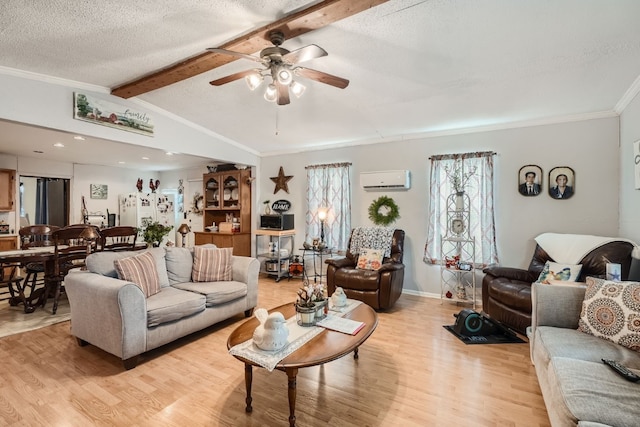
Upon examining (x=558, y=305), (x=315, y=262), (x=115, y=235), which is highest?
(x=115, y=235)

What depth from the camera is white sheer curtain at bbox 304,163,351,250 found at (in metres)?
4.92

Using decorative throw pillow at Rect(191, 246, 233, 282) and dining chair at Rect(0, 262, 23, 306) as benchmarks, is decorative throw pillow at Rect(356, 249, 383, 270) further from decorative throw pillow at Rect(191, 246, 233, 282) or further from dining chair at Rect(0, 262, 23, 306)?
dining chair at Rect(0, 262, 23, 306)

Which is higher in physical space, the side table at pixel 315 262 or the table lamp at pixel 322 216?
the table lamp at pixel 322 216

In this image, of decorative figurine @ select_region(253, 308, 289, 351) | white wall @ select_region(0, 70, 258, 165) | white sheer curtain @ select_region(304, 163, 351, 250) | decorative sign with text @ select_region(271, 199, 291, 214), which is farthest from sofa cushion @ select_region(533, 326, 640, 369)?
Answer: white wall @ select_region(0, 70, 258, 165)

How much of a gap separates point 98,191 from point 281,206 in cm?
424

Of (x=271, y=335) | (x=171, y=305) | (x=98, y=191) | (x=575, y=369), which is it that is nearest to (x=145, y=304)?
(x=171, y=305)

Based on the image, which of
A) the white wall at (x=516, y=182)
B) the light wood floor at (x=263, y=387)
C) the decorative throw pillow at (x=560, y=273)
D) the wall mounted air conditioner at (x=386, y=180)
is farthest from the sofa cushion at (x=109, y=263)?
the decorative throw pillow at (x=560, y=273)

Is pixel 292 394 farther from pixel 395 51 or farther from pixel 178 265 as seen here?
pixel 395 51

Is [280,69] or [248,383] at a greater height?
[280,69]

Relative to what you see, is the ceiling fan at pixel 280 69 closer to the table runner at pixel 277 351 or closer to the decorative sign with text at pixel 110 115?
the table runner at pixel 277 351

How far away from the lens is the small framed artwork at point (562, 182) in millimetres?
3484

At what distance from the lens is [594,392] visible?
132cm

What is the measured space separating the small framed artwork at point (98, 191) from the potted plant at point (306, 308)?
6.41 m

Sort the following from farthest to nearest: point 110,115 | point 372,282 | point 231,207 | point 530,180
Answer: point 231,207
point 530,180
point 372,282
point 110,115
